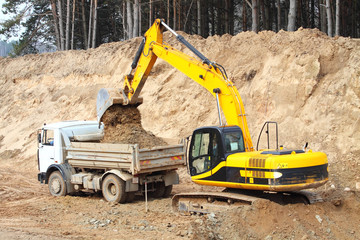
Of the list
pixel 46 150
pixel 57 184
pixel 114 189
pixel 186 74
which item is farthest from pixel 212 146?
pixel 46 150

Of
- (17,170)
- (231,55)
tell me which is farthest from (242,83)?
(17,170)

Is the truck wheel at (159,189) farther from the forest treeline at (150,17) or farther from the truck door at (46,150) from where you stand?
the forest treeline at (150,17)

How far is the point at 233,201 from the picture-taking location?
891 cm

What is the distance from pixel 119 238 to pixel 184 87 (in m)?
12.1

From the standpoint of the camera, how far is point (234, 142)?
9188 millimetres

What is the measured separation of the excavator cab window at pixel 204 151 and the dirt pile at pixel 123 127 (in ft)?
8.16

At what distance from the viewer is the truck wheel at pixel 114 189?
10.9 metres

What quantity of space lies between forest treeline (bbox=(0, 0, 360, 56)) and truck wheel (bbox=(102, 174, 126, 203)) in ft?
58.8

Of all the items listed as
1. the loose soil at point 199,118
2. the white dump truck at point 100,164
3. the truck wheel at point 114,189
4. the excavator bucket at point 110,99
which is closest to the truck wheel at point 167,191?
the white dump truck at point 100,164

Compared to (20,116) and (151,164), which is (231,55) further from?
(20,116)

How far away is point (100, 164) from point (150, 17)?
21.8 m

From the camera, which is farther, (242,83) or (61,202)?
(242,83)

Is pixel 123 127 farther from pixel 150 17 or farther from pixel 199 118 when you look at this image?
pixel 150 17

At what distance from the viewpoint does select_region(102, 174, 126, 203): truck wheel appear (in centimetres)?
1092
